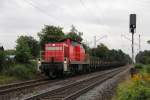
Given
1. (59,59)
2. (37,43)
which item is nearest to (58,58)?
(59,59)

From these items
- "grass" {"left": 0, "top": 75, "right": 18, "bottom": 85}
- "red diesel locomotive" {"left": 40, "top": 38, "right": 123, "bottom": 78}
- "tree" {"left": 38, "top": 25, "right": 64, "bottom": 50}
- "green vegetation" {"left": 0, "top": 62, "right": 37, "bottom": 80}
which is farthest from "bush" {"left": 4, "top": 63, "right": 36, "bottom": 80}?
"tree" {"left": 38, "top": 25, "right": 64, "bottom": 50}

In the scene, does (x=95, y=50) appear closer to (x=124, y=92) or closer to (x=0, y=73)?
(x=0, y=73)

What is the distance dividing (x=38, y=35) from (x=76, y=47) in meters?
10.9

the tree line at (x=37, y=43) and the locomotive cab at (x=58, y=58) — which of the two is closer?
the locomotive cab at (x=58, y=58)

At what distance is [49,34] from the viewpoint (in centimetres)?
4678

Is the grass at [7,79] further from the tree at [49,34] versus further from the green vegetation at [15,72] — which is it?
the tree at [49,34]

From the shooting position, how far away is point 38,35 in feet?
151


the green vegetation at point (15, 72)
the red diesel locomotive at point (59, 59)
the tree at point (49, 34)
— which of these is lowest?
the green vegetation at point (15, 72)

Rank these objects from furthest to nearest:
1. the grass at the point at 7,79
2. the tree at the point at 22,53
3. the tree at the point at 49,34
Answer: the tree at the point at 49,34 < the tree at the point at 22,53 < the grass at the point at 7,79

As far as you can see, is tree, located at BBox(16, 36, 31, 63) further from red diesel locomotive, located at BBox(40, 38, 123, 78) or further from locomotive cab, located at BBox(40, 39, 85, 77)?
locomotive cab, located at BBox(40, 39, 85, 77)

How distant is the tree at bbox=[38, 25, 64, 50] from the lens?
4457 cm

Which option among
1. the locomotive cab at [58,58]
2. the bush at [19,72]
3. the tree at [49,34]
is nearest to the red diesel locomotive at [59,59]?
Result: the locomotive cab at [58,58]

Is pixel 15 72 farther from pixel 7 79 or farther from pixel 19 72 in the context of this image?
pixel 7 79

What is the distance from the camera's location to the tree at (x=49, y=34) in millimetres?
44569
